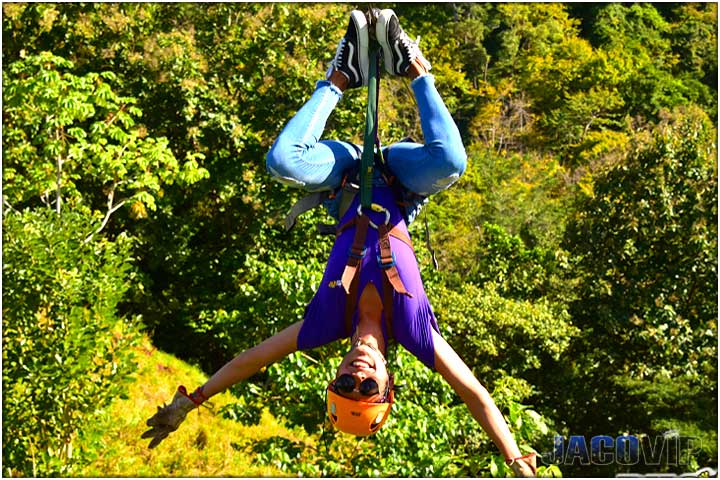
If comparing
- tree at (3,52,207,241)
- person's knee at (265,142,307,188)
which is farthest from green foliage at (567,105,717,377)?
person's knee at (265,142,307,188)

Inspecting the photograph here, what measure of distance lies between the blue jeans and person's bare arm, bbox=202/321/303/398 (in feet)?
1.53

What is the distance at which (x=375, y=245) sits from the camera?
2553mm

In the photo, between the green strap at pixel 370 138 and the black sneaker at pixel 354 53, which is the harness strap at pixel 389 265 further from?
the black sneaker at pixel 354 53

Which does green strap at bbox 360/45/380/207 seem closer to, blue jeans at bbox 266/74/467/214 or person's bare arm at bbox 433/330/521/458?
blue jeans at bbox 266/74/467/214

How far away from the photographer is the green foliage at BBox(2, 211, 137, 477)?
629 cm

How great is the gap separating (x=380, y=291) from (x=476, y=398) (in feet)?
1.46

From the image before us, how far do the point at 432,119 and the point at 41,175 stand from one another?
748 centimetres

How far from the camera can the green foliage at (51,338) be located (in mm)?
6293

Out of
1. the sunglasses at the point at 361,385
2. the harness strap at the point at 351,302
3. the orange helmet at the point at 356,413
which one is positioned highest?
the harness strap at the point at 351,302

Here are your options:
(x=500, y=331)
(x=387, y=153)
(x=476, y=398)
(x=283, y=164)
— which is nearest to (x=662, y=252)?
(x=500, y=331)

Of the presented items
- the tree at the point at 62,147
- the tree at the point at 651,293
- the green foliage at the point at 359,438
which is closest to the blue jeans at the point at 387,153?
the green foliage at the point at 359,438

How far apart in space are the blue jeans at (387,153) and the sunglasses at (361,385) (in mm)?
559

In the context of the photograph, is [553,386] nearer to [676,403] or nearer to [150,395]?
[676,403]

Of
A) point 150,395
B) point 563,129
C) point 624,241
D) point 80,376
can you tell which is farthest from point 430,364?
point 563,129
